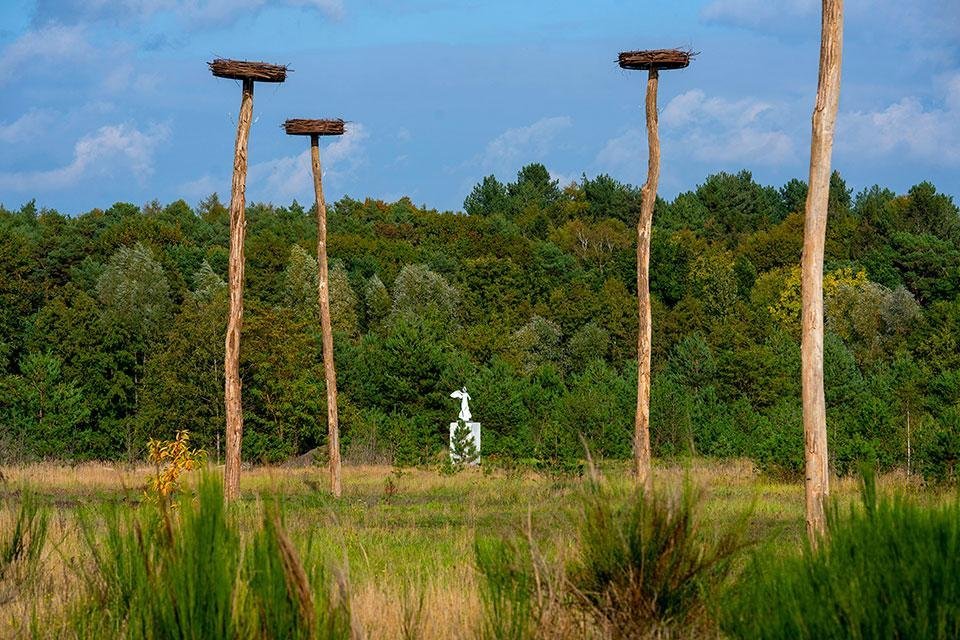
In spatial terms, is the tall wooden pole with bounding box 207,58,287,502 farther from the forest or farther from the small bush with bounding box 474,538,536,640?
the small bush with bounding box 474,538,536,640

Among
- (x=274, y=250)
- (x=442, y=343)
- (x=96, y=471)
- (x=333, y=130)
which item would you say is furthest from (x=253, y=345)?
(x=274, y=250)

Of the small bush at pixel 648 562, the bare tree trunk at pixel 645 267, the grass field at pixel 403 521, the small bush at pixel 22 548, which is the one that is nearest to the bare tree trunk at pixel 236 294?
the grass field at pixel 403 521

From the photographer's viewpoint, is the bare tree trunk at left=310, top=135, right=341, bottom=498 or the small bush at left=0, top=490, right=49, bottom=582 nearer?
the small bush at left=0, top=490, right=49, bottom=582

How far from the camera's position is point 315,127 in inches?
1046

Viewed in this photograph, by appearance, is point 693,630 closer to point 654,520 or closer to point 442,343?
point 654,520

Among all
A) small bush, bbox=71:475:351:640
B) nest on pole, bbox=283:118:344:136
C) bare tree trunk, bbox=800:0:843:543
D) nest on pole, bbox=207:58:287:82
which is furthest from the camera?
nest on pole, bbox=283:118:344:136

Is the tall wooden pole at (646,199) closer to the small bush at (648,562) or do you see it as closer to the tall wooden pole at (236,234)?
the tall wooden pole at (236,234)

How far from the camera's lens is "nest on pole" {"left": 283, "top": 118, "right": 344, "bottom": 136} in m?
26.5

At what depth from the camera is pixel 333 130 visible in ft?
87.2

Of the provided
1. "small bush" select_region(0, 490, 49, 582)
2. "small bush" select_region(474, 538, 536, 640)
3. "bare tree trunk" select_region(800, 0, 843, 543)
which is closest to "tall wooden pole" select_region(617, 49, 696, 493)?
"bare tree trunk" select_region(800, 0, 843, 543)

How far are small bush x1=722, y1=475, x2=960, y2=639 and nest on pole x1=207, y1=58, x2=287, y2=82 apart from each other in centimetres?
1956

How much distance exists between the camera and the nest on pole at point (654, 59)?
2411 centimetres

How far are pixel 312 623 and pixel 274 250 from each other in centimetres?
6142

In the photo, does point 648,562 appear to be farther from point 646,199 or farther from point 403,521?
point 646,199
